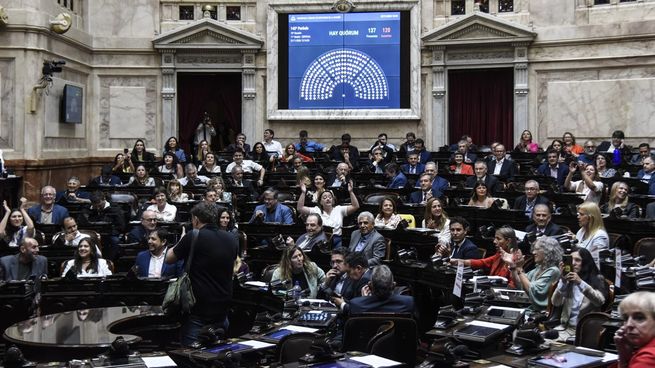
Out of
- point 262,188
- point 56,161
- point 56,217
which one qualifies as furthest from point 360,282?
point 56,161

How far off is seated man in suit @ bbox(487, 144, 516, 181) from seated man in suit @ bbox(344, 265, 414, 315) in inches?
328

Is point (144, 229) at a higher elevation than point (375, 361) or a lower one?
higher

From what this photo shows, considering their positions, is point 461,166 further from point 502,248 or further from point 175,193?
point 502,248

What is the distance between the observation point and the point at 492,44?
19.0 meters

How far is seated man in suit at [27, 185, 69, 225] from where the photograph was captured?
11.8m

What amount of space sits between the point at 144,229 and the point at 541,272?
18.7 ft

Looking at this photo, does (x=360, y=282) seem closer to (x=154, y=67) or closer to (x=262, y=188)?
(x=262, y=188)

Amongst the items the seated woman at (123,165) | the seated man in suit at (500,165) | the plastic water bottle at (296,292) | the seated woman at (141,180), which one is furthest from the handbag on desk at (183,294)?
the seated woman at (123,165)

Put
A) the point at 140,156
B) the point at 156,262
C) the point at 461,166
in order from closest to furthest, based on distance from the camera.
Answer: the point at 156,262
the point at 461,166
the point at 140,156

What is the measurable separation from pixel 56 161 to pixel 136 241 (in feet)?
22.6

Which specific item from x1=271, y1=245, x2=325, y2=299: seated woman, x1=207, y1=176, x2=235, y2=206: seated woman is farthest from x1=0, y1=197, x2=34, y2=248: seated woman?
x1=271, y1=245, x2=325, y2=299: seated woman

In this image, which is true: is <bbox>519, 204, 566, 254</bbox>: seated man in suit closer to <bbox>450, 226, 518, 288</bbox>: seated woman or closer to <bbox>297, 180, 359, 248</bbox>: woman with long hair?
<bbox>450, 226, 518, 288</bbox>: seated woman

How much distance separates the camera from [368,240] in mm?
9773

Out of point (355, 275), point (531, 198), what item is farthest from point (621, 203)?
point (355, 275)
